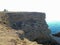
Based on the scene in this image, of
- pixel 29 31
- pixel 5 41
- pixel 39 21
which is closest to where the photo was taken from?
pixel 5 41

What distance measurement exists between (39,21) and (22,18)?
4.34 metres

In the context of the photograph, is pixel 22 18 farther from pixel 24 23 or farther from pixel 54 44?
pixel 54 44

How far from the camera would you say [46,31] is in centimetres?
3678

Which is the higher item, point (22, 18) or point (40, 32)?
point (22, 18)

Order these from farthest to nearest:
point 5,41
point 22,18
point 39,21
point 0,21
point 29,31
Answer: point 39,21 → point 22,18 → point 29,31 → point 0,21 → point 5,41

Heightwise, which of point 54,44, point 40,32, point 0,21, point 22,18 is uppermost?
point 0,21

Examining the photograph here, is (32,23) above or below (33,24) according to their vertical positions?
above

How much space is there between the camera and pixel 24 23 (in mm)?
32469

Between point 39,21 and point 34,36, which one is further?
point 39,21

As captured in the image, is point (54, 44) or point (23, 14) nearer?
point (23, 14)

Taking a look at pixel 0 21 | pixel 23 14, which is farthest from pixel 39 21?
pixel 0 21

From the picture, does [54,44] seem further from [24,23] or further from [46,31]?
[24,23]

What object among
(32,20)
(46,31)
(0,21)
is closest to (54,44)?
(46,31)

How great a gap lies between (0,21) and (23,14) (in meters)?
21.3
